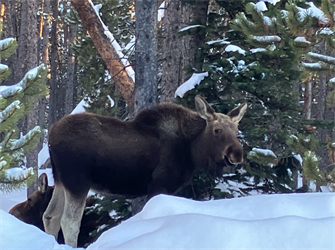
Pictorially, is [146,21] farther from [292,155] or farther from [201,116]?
[292,155]

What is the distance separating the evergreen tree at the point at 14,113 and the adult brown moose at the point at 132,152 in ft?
1.58

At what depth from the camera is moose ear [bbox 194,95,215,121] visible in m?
6.19

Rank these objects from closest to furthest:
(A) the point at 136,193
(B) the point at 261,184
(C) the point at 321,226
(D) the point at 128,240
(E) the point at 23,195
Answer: (C) the point at 321,226
(D) the point at 128,240
(A) the point at 136,193
(B) the point at 261,184
(E) the point at 23,195

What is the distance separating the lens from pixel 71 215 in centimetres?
593

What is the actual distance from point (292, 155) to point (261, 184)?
103cm

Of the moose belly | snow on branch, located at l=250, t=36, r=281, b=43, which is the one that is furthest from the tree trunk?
snow on branch, located at l=250, t=36, r=281, b=43

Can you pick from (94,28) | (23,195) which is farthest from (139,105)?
(23,195)

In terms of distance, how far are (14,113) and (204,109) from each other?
9.17 feet

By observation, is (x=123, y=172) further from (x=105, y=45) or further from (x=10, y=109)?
(x=105, y=45)

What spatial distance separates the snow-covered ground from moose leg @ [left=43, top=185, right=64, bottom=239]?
8.39ft

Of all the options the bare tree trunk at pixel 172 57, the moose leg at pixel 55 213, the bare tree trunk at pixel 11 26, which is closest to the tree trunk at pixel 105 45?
the bare tree trunk at pixel 172 57

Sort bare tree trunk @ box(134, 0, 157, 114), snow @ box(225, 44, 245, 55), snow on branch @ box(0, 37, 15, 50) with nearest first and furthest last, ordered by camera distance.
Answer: snow on branch @ box(0, 37, 15, 50)
snow @ box(225, 44, 245, 55)
bare tree trunk @ box(134, 0, 157, 114)

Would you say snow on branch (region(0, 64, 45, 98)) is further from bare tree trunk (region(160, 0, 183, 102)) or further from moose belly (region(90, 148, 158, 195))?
bare tree trunk (region(160, 0, 183, 102))

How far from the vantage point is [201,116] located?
20.8ft
